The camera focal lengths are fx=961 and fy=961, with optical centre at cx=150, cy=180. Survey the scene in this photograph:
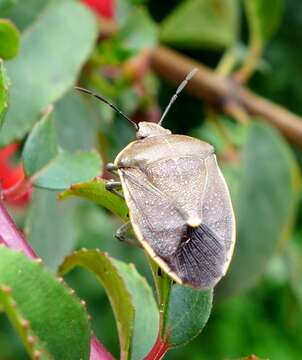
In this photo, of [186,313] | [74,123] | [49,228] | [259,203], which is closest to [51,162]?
[186,313]

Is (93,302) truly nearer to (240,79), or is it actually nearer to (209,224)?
(240,79)

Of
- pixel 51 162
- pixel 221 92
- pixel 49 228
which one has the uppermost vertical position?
pixel 51 162

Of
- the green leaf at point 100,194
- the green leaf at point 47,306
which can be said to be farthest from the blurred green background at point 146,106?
the green leaf at point 47,306

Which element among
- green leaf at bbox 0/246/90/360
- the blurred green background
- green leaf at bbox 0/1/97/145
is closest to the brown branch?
the blurred green background

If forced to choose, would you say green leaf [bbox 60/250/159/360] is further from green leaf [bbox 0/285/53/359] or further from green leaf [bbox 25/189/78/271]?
green leaf [bbox 25/189/78/271]

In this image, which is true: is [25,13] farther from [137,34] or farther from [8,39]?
[8,39]

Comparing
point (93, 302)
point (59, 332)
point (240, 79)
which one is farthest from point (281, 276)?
point (59, 332)
